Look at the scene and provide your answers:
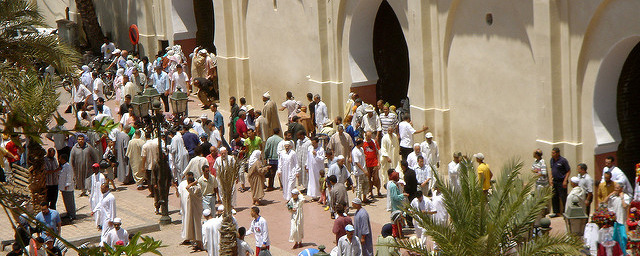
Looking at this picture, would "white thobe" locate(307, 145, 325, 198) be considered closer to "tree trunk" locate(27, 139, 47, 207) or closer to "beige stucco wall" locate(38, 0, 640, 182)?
"beige stucco wall" locate(38, 0, 640, 182)

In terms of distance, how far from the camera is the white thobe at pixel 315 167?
19.1m

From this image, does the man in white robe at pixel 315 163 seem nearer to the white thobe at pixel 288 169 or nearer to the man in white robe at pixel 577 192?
the white thobe at pixel 288 169

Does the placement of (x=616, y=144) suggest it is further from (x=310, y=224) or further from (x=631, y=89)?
(x=310, y=224)

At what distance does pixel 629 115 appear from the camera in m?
17.8

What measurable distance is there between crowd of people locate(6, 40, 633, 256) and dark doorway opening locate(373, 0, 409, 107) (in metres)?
0.63

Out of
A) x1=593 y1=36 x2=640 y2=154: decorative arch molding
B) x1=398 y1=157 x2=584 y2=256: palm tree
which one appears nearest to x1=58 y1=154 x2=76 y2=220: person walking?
x1=398 y1=157 x2=584 y2=256: palm tree

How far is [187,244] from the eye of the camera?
17.7 m

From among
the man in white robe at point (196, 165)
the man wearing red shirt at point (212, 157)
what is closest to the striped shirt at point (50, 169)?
the man in white robe at point (196, 165)

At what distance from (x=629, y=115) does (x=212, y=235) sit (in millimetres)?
7455

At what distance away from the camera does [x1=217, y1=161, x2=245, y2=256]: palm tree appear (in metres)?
14.9

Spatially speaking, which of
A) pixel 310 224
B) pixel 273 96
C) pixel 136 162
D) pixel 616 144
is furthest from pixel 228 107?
pixel 616 144

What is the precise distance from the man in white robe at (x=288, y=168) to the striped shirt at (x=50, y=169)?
13.5 feet

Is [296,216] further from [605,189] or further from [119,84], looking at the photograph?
[119,84]

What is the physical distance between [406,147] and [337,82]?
387cm
